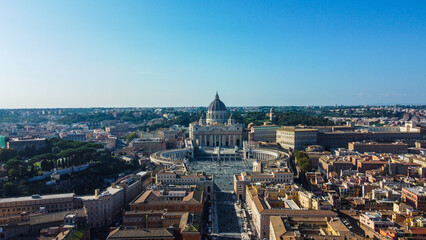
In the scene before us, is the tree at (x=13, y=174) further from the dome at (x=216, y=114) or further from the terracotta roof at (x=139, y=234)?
the dome at (x=216, y=114)

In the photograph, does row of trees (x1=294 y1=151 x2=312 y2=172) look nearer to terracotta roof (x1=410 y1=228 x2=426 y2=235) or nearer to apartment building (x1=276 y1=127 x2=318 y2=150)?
apartment building (x1=276 y1=127 x2=318 y2=150)

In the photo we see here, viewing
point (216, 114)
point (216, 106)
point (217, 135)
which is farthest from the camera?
point (216, 106)

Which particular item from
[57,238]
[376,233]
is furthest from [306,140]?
[57,238]

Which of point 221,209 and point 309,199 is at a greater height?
point 309,199

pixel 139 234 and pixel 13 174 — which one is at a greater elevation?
pixel 13 174

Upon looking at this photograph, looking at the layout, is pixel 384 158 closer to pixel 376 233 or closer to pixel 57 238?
pixel 376 233

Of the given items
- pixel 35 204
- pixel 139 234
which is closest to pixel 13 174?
pixel 35 204

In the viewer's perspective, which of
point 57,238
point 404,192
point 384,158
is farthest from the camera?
point 384,158

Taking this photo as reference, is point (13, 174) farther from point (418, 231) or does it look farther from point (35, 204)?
point (418, 231)

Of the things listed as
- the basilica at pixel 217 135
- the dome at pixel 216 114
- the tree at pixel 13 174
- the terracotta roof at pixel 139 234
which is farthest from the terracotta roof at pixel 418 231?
the dome at pixel 216 114

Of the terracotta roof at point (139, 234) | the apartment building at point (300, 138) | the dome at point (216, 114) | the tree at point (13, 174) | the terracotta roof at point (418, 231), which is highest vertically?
the dome at point (216, 114)

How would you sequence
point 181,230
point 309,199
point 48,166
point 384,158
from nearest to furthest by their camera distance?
point 181,230 < point 309,199 < point 48,166 < point 384,158
